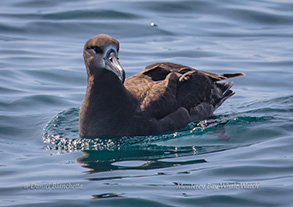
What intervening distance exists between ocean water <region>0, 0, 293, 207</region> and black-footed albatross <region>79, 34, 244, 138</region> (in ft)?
0.58

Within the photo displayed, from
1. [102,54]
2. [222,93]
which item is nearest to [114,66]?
[102,54]

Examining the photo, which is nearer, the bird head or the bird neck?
the bird head

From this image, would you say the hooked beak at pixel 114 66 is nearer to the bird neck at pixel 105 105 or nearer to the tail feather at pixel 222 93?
the bird neck at pixel 105 105

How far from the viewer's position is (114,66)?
832 cm

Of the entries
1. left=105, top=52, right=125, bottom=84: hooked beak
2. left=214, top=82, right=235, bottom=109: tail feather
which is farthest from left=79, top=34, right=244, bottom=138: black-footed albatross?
left=214, top=82, right=235, bottom=109: tail feather

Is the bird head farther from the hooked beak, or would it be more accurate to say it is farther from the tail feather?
the tail feather

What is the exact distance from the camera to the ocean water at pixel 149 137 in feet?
22.4

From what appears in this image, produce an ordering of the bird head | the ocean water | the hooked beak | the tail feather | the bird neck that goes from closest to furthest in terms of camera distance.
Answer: the ocean water → the hooked beak → the bird head → the bird neck → the tail feather

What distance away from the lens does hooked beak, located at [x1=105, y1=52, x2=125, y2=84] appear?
8.15 metres

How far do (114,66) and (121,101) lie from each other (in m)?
0.64

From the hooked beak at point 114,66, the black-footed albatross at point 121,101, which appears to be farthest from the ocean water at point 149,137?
the hooked beak at point 114,66

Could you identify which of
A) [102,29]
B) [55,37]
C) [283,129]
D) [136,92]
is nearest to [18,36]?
[55,37]

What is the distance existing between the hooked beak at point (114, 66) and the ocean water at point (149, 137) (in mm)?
976

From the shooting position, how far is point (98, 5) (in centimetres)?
1767
